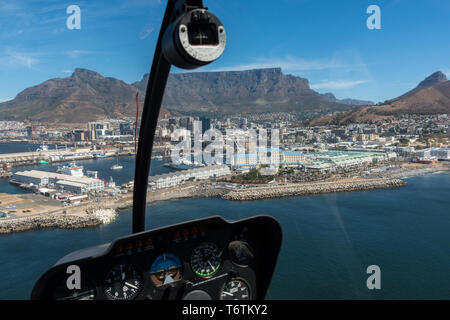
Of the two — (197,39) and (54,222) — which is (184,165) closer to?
(54,222)

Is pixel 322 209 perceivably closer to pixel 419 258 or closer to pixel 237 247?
pixel 419 258

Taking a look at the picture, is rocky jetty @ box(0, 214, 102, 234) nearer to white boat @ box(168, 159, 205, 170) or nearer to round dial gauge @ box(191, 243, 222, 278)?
round dial gauge @ box(191, 243, 222, 278)

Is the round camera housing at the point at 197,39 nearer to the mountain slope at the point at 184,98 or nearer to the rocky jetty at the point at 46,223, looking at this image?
the rocky jetty at the point at 46,223

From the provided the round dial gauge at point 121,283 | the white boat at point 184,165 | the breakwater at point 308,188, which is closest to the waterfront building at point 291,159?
the breakwater at point 308,188

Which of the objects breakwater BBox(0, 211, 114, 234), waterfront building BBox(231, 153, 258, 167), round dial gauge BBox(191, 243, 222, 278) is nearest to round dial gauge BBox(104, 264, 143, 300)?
round dial gauge BBox(191, 243, 222, 278)

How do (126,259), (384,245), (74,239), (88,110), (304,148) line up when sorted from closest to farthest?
(126,259) < (384,245) < (74,239) < (304,148) < (88,110)

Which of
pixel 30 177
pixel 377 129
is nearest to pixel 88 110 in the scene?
pixel 30 177
